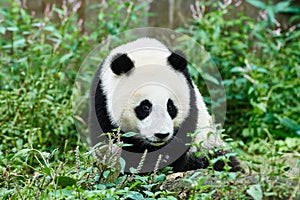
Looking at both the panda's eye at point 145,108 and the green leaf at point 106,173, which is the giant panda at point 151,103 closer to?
the panda's eye at point 145,108

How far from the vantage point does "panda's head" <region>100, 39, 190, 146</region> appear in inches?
125

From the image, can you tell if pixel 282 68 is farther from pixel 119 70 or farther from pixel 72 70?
pixel 119 70

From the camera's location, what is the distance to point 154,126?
3.14m

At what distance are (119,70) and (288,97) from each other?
100 inches

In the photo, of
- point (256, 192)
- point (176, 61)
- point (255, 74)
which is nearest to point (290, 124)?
point (255, 74)

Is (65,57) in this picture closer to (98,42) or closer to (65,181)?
(98,42)

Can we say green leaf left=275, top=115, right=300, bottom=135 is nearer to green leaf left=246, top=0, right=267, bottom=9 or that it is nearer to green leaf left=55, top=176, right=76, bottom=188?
green leaf left=246, top=0, right=267, bottom=9

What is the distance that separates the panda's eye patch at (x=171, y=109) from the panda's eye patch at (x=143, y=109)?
115mm

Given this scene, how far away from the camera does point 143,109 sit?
322cm

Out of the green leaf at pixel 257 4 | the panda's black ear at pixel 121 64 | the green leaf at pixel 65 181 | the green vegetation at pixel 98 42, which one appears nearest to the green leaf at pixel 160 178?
the green leaf at pixel 65 181

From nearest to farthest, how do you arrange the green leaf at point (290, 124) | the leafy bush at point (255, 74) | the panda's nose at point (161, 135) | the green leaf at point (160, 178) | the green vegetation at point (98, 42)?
the green leaf at point (160, 178) < the panda's nose at point (161, 135) < the green vegetation at point (98, 42) < the green leaf at point (290, 124) < the leafy bush at point (255, 74)

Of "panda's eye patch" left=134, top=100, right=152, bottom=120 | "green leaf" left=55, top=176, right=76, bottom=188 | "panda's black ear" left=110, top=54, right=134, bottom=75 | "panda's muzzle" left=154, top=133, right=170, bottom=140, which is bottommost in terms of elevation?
"green leaf" left=55, top=176, right=76, bottom=188

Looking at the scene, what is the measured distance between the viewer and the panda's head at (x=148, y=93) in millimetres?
3182

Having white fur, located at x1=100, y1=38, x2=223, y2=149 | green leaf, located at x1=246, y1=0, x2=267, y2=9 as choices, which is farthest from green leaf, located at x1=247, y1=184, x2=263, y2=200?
green leaf, located at x1=246, y1=0, x2=267, y2=9
